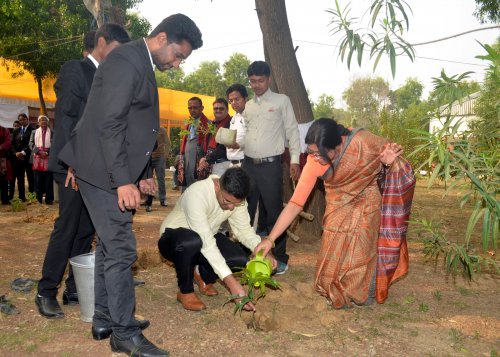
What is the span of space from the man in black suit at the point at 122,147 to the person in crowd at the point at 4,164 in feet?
25.4

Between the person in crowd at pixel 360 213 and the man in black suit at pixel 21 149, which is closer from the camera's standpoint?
the person in crowd at pixel 360 213

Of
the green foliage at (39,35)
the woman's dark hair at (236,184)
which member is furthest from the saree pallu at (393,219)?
the green foliage at (39,35)

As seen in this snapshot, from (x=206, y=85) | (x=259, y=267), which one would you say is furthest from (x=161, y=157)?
(x=206, y=85)

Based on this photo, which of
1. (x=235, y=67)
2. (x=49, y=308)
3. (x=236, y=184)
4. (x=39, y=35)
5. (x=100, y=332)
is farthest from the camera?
(x=235, y=67)

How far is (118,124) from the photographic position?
107 inches

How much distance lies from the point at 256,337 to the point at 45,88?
56.2 feet

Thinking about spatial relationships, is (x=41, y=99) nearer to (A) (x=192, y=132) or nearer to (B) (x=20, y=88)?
(B) (x=20, y=88)

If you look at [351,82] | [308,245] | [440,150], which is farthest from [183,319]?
[351,82]

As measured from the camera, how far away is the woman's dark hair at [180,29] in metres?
2.80

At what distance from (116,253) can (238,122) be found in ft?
10.6

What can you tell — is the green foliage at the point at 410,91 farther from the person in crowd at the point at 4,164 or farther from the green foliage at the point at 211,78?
the person in crowd at the point at 4,164

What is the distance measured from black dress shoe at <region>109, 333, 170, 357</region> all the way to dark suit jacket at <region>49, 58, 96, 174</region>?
135cm

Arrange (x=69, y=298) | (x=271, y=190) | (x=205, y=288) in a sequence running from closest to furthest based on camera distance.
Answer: (x=69, y=298) → (x=205, y=288) → (x=271, y=190)

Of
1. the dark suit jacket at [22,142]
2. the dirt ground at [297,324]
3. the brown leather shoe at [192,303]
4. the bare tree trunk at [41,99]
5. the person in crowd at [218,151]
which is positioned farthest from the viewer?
the bare tree trunk at [41,99]
